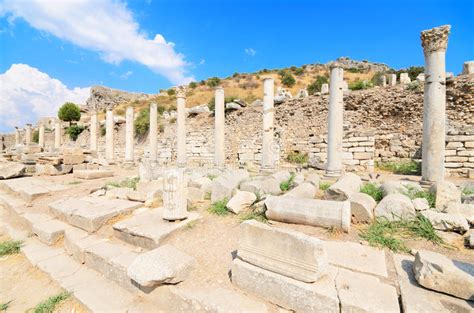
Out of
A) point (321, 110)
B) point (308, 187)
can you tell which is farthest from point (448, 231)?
point (321, 110)

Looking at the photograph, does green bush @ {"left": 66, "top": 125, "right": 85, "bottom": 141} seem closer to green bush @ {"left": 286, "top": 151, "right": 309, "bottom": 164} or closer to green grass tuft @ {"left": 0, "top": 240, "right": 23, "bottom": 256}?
green bush @ {"left": 286, "top": 151, "right": 309, "bottom": 164}

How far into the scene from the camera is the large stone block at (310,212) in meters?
3.82

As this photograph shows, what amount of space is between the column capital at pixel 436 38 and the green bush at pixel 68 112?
38.0 metres

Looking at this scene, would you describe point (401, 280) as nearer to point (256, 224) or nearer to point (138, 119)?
point (256, 224)

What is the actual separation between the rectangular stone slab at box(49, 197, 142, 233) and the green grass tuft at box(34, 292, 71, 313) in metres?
1.65

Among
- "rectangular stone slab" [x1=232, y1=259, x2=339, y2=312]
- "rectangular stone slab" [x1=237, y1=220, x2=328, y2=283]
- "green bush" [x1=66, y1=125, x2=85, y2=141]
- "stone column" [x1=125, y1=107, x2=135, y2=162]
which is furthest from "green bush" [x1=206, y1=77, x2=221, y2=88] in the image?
"rectangular stone slab" [x1=232, y1=259, x2=339, y2=312]

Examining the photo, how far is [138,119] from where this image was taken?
22.7 metres

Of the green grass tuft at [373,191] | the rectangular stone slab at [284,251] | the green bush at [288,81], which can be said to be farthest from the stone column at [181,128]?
the green bush at [288,81]

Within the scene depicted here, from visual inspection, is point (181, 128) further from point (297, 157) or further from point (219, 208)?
point (219, 208)

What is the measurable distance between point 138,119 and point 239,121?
11.6 m

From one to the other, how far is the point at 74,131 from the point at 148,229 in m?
30.3

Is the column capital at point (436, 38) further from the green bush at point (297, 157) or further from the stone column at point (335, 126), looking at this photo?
the green bush at point (297, 157)

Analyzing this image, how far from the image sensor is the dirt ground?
306 cm

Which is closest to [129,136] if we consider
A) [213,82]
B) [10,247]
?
[10,247]
